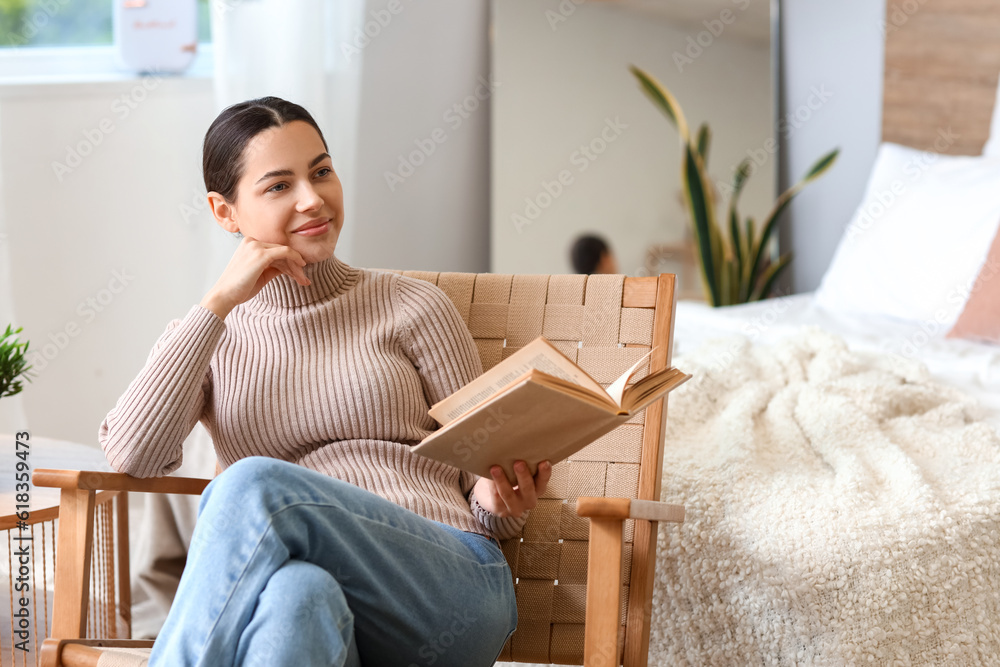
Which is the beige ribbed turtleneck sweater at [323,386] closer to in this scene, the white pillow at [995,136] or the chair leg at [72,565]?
the chair leg at [72,565]

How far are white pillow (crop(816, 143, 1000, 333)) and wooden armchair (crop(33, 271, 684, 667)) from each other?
128 cm

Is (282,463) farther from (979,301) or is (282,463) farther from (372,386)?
(979,301)

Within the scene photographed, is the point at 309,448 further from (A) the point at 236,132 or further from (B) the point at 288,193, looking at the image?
(A) the point at 236,132

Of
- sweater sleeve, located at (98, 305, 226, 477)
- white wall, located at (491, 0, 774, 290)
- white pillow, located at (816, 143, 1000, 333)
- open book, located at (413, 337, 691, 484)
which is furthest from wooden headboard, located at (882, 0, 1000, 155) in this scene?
sweater sleeve, located at (98, 305, 226, 477)

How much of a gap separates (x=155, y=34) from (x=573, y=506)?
7.06 feet

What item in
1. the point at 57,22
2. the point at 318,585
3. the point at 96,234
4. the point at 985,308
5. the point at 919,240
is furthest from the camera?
the point at 57,22

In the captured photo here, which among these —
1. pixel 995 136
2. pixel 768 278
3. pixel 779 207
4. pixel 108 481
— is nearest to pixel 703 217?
pixel 779 207

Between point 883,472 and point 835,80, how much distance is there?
2.34m

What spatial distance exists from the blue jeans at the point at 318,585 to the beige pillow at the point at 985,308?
1.56 m

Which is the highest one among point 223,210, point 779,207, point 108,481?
point 223,210

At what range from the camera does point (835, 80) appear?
3.42 meters

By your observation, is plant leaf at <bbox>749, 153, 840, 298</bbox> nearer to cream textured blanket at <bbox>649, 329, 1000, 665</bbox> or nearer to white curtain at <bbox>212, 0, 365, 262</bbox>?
white curtain at <bbox>212, 0, 365, 262</bbox>

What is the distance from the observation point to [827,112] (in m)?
3.45

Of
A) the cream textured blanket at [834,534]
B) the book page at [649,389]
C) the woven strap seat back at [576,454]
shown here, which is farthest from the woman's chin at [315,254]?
the cream textured blanket at [834,534]
